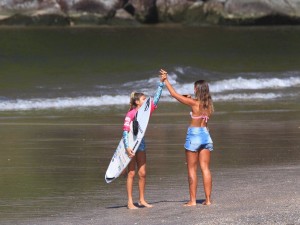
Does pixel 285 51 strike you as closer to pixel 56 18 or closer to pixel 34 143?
pixel 56 18

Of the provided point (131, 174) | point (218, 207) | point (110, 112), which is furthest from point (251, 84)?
→ point (218, 207)

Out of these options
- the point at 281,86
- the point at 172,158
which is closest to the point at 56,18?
the point at 281,86

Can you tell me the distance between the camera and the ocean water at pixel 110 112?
37.9 ft

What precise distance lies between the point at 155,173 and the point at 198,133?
2154 millimetres

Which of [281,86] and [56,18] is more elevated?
[56,18]

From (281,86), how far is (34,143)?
11982mm

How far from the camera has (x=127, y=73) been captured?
3117 centimetres

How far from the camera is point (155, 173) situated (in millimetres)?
12258

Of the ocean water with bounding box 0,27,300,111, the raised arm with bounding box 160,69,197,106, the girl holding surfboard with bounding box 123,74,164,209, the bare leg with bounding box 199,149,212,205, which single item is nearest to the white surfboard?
the girl holding surfboard with bounding box 123,74,164,209

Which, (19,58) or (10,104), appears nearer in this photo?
(10,104)

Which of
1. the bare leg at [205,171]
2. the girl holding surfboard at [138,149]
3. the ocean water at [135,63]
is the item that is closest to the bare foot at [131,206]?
the girl holding surfboard at [138,149]

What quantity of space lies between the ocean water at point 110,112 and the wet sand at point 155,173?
20mm

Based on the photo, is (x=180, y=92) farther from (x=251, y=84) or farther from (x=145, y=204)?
(x=145, y=204)

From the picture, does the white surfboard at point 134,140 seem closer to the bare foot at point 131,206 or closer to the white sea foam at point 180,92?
the bare foot at point 131,206
